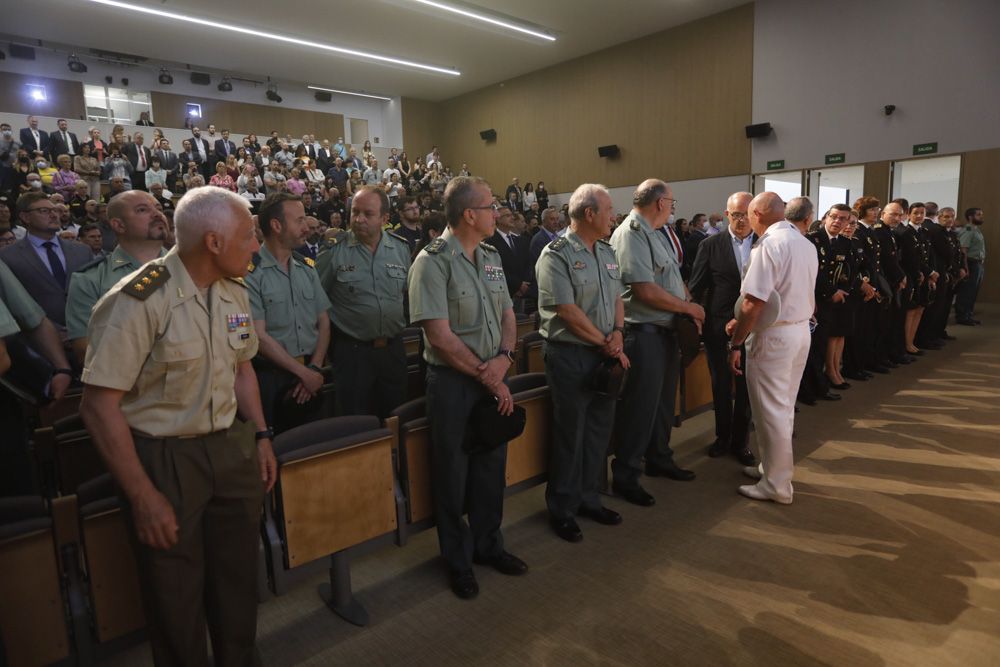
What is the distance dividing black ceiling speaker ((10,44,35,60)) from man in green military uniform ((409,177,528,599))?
15587 mm

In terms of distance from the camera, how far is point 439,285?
2.20 m

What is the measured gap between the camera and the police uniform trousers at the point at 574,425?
8.55 feet

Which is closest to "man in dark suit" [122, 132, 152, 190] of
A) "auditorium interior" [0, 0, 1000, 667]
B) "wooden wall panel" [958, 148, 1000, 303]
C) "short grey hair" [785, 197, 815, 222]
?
"auditorium interior" [0, 0, 1000, 667]

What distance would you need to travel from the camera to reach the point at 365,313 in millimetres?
2967

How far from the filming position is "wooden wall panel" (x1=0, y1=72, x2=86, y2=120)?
12.9 meters

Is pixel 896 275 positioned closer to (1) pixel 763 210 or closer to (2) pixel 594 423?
(1) pixel 763 210

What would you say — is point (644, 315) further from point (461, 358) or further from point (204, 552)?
point (204, 552)

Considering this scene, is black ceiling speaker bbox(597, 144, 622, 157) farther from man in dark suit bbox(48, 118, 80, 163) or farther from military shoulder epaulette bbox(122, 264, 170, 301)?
military shoulder epaulette bbox(122, 264, 170, 301)

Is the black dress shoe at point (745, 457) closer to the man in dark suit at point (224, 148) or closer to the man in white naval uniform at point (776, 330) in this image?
the man in white naval uniform at point (776, 330)

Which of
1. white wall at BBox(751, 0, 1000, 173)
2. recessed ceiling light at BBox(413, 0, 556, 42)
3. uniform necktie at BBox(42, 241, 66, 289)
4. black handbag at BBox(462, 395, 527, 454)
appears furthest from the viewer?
recessed ceiling light at BBox(413, 0, 556, 42)

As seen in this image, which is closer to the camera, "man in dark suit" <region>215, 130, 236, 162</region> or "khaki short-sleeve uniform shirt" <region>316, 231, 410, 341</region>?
"khaki short-sleeve uniform shirt" <region>316, 231, 410, 341</region>

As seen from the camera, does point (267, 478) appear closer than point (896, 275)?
Yes

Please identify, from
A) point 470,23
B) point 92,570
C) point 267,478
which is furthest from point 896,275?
point 470,23

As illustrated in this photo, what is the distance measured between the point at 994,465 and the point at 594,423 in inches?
99.4
